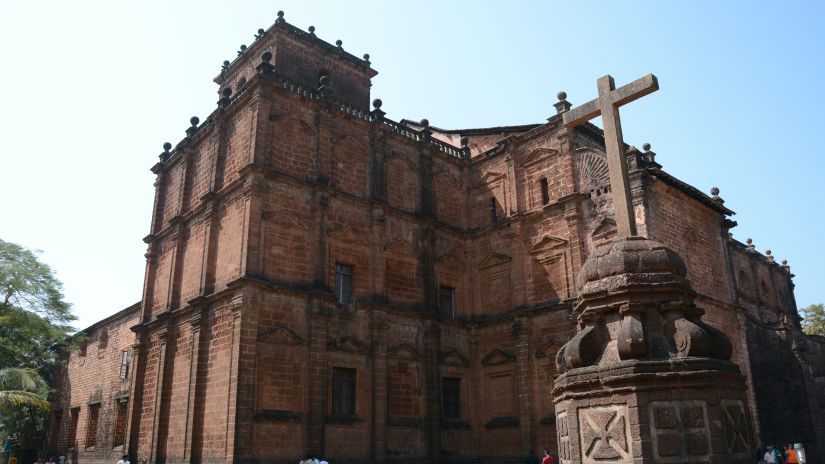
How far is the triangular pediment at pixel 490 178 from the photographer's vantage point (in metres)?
24.2

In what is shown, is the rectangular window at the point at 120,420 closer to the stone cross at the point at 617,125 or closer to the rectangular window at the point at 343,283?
the rectangular window at the point at 343,283

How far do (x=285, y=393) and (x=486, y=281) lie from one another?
9249mm

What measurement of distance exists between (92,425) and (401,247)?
16756 mm

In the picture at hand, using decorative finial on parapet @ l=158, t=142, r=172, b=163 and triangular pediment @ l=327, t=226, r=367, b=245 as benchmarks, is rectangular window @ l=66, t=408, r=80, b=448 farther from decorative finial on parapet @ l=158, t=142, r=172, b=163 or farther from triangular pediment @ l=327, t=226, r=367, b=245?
triangular pediment @ l=327, t=226, r=367, b=245

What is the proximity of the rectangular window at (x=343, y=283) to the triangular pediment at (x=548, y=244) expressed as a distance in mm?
6599

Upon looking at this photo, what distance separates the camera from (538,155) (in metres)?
22.9

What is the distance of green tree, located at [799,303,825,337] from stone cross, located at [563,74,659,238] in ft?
131

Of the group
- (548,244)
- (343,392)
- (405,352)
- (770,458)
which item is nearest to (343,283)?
(405,352)

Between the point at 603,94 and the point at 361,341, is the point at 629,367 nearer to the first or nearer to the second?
the point at 603,94

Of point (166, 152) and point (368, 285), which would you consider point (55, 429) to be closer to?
point (166, 152)

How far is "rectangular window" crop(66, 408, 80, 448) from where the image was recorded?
28.8m

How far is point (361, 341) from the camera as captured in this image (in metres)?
19.5

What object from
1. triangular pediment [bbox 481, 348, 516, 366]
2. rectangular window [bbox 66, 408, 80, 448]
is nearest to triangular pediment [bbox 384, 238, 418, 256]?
triangular pediment [bbox 481, 348, 516, 366]

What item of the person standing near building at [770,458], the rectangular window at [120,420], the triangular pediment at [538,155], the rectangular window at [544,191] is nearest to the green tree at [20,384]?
the rectangular window at [120,420]
